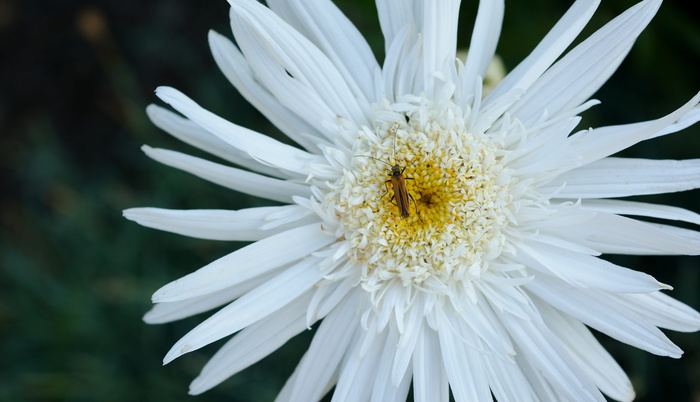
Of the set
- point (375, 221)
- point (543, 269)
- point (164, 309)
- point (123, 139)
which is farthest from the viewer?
point (123, 139)

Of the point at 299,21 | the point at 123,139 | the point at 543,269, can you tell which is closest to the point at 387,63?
the point at 299,21

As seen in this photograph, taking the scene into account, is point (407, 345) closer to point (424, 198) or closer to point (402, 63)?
point (424, 198)

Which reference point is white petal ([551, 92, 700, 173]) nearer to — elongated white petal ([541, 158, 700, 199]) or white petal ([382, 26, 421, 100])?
elongated white petal ([541, 158, 700, 199])

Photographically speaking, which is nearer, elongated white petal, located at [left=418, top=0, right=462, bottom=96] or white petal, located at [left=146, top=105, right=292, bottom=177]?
elongated white petal, located at [left=418, top=0, right=462, bottom=96]

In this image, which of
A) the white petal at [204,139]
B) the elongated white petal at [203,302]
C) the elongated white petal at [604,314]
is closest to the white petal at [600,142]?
the elongated white petal at [604,314]

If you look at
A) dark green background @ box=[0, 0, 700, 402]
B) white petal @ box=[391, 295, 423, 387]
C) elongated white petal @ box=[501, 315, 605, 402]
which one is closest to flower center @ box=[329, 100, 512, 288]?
white petal @ box=[391, 295, 423, 387]

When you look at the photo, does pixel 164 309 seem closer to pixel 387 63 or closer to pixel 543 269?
pixel 387 63
